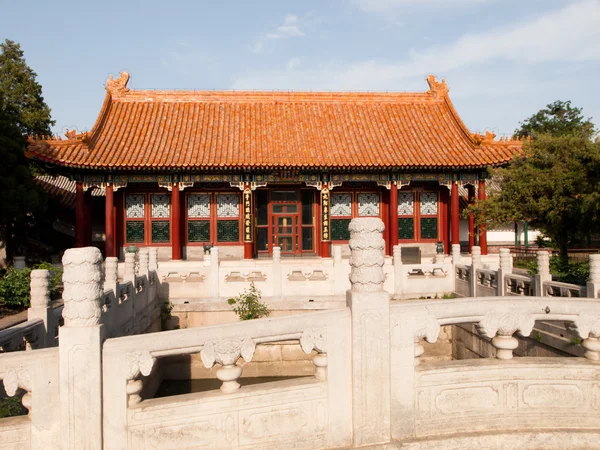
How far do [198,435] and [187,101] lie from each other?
17.0 meters

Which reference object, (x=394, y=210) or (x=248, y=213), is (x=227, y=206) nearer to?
(x=248, y=213)

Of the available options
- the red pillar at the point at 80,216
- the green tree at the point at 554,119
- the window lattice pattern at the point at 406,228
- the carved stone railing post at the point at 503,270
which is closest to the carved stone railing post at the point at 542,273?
the carved stone railing post at the point at 503,270

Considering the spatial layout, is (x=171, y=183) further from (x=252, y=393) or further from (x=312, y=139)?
(x=252, y=393)

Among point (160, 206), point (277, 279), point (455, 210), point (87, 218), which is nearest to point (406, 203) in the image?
point (455, 210)

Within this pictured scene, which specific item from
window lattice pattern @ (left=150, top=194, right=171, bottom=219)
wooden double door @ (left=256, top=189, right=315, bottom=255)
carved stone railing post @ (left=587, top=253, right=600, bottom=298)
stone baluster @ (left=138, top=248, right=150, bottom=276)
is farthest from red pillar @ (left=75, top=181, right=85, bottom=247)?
carved stone railing post @ (left=587, top=253, right=600, bottom=298)

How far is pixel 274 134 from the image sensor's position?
1673cm

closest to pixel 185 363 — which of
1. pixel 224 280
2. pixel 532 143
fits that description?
pixel 224 280

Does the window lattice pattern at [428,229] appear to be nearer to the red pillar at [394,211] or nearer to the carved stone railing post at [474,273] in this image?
the red pillar at [394,211]

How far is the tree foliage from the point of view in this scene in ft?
36.6

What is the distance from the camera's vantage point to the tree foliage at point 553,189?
36.6ft

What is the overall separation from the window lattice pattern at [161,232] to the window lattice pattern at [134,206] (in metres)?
0.65

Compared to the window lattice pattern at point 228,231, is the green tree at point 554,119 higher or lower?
higher

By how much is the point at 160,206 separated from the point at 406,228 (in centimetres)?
928

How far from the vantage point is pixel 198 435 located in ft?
10.8
